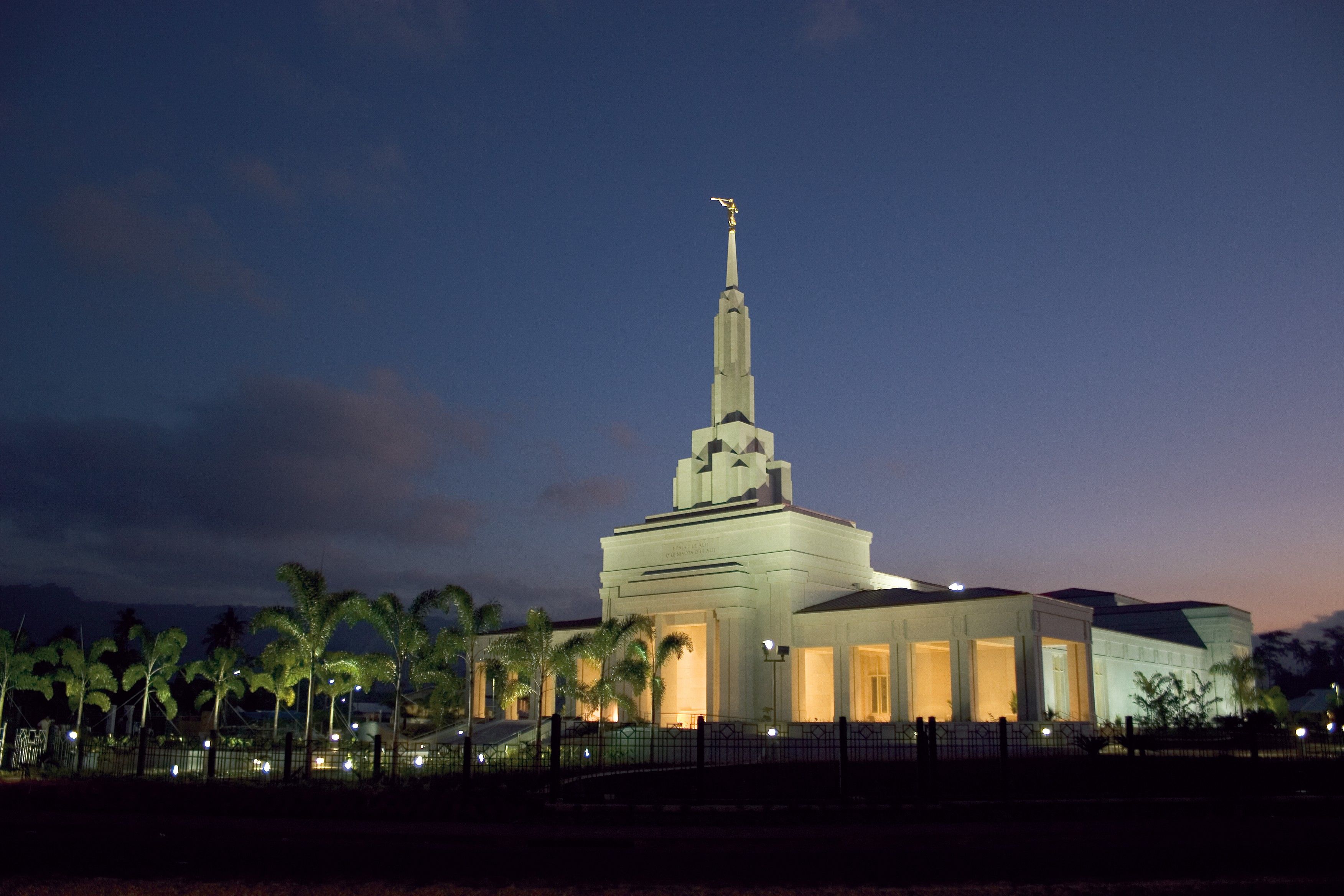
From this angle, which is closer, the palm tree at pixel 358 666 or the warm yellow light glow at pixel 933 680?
the palm tree at pixel 358 666

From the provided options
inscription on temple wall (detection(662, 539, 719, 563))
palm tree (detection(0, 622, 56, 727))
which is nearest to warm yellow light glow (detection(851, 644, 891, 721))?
inscription on temple wall (detection(662, 539, 719, 563))

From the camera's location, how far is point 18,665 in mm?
37750

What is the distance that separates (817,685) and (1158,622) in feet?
91.9

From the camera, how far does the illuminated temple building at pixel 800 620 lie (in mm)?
42812

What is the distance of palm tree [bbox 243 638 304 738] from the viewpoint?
32344 mm

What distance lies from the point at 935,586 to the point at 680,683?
55.0 feet

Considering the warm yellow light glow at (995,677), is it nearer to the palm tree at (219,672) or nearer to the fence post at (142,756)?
the palm tree at (219,672)

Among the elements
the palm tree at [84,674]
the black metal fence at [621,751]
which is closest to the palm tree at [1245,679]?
the black metal fence at [621,751]

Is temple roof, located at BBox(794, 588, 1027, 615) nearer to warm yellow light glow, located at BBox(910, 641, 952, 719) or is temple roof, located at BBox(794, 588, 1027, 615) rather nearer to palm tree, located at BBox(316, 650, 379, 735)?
warm yellow light glow, located at BBox(910, 641, 952, 719)

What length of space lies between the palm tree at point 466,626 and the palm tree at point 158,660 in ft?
35.1

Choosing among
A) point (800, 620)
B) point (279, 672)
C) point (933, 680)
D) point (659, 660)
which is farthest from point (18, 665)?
point (933, 680)

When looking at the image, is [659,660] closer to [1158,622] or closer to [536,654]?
[536,654]

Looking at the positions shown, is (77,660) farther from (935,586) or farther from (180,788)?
(935,586)

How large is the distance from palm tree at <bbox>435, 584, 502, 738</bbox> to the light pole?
1160 centimetres
